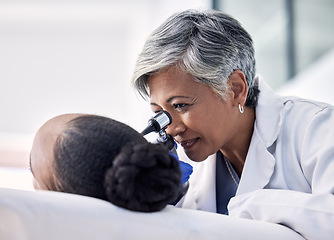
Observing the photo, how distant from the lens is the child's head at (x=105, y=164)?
0.80 metres

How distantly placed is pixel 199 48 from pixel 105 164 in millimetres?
847

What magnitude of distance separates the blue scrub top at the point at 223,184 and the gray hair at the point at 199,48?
0.36 meters

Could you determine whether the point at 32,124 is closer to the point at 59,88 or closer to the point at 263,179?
the point at 59,88

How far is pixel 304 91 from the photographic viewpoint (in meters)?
4.18

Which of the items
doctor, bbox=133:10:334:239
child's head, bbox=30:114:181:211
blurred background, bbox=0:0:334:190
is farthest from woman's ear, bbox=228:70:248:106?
blurred background, bbox=0:0:334:190

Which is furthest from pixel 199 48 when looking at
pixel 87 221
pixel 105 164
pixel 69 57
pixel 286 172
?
pixel 69 57

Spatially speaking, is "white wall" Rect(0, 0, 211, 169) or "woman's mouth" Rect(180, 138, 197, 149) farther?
"white wall" Rect(0, 0, 211, 169)

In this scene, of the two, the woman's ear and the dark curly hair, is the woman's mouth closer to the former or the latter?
the woman's ear

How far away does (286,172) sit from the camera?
1.45 m

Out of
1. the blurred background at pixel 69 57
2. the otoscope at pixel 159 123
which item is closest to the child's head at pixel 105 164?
the otoscope at pixel 159 123

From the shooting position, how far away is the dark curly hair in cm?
80

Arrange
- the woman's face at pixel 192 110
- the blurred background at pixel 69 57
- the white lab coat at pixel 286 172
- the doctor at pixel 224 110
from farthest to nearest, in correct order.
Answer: the blurred background at pixel 69 57 → the woman's face at pixel 192 110 → the doctor at pixel 224 110 → the white lab coat at pixel 286 172

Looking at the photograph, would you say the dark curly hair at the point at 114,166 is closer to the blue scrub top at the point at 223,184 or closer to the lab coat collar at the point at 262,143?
the lab coat collar at the point at 262,143

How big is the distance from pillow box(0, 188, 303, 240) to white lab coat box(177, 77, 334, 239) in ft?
0.70
